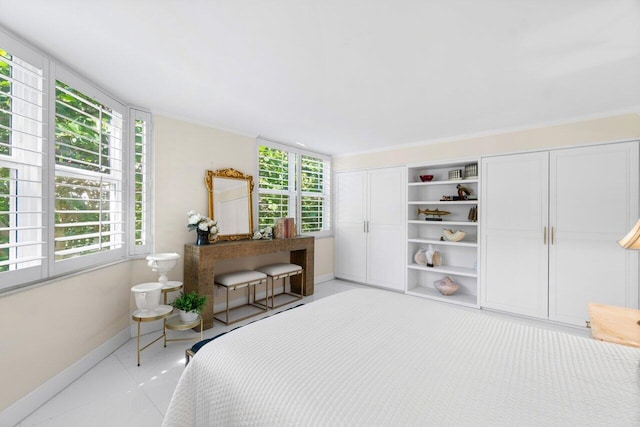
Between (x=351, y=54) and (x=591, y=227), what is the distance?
125 inches

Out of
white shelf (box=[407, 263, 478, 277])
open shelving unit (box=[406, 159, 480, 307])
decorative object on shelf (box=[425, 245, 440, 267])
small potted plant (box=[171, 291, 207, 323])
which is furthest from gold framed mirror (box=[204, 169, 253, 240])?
decorative object on shelf (box=[425, 245, 440, 267])

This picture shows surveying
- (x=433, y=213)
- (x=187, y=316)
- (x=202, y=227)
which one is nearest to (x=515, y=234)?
(x=433, y=213)

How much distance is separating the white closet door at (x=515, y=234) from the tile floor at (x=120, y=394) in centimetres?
366

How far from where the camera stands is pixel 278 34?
5.41 feet

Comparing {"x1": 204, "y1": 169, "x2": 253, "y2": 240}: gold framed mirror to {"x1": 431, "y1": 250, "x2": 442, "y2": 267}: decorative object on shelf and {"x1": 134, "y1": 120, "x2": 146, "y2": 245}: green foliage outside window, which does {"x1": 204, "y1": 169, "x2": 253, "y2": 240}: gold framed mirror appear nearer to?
{"x1": 134, "y1": 120, "x2": 146, "y2": 245}: green foliage outside window

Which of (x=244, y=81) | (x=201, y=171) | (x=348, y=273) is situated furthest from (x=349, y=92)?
(x=348, y=273)

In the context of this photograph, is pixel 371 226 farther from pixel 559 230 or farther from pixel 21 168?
pixel 21 168

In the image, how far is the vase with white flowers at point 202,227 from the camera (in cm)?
300

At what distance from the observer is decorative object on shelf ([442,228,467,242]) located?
388 centimetres

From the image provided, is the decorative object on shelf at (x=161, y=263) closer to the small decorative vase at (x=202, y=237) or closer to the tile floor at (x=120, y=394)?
the small decorative vase at (x=202, y=237)

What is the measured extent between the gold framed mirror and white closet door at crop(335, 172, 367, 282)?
188 centimetres

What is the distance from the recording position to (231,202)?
3561 millimetres

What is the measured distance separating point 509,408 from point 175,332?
3022 millimetres

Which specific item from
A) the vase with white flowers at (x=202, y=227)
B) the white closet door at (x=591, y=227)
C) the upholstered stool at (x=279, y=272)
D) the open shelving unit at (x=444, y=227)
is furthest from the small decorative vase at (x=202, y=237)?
the white closet door at (x=591, y=227)
